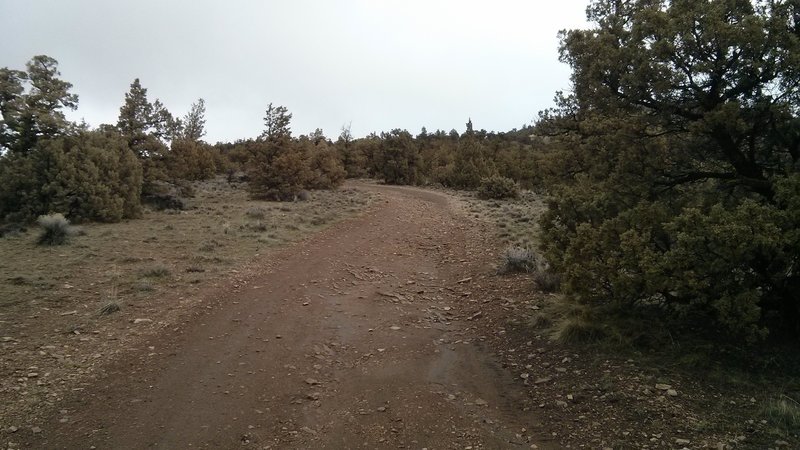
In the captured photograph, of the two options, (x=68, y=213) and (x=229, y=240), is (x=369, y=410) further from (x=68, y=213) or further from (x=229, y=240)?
(x=68, y=213)

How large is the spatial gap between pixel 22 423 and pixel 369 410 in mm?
3736

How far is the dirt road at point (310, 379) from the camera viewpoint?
193 inches

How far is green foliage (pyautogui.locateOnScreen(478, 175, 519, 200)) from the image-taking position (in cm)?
2936

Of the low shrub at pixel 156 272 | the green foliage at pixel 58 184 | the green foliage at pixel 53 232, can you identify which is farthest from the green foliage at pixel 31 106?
the low shrub at pixel 156 272

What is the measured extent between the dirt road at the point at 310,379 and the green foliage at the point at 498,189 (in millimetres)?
19485

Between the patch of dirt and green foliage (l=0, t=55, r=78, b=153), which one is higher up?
green foliage (l=0, t=55, r=78, b=153)

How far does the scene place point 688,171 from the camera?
6.42 meters

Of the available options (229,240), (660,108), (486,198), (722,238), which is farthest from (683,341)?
(486,198)

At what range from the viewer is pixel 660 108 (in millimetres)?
6168

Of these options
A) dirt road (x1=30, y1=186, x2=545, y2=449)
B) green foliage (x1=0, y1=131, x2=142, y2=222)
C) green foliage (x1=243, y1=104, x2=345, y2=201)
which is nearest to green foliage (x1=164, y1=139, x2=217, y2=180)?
green foliage (x1=243, y1=104, x2=345, y2=201)

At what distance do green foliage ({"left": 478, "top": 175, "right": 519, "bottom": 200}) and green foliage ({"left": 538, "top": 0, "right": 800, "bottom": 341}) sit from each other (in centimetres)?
2210

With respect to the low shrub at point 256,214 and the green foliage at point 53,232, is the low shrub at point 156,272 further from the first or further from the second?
the low shrub at point 256,214

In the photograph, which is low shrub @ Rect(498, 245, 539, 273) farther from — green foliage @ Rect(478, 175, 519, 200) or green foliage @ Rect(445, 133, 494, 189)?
green foliage @ Rect(445, 133, 494, 189)

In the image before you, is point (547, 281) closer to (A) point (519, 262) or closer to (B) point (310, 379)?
(A) point (519, 262)
